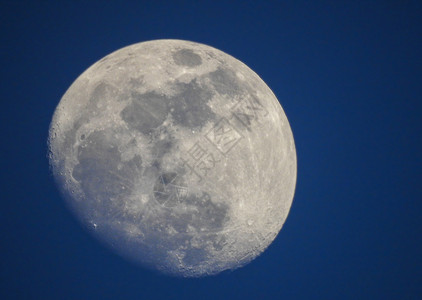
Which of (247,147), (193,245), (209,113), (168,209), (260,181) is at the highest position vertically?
(209,113)

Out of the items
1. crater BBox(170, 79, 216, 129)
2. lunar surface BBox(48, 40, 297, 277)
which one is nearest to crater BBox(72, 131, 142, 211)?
lunar surface BBox(48, 40, 297, 277)

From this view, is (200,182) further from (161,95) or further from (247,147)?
(161,95)

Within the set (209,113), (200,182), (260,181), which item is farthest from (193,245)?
(209,113)

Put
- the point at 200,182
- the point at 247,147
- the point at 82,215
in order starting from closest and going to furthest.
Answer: the point at 200,182, the point at 247,147, the point at 82,215

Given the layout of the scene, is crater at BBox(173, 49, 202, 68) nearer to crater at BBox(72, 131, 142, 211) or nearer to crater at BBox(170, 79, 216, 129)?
crater at BBox(170, 79, 216, 129)

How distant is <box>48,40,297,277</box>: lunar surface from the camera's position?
357 centimetres

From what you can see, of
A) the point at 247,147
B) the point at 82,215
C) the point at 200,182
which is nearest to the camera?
the point at 200,182

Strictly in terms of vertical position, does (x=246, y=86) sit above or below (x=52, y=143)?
above

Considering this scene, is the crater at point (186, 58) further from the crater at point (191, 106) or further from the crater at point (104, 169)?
the crater at point (104, 169)

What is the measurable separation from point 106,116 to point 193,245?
208cm

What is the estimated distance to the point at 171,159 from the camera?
3.52 metres

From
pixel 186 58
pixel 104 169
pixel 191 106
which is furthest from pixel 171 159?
pixel 186 58

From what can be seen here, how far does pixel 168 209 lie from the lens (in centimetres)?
360

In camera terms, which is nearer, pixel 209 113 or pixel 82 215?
pixel 209 113
